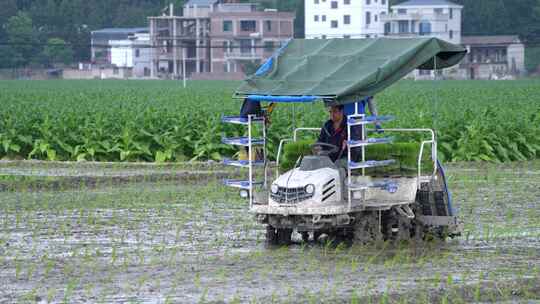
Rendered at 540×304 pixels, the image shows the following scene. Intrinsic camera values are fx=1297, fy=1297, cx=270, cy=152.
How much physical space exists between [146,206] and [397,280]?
7098 millimetres

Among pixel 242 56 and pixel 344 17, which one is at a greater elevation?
pixel 344 17

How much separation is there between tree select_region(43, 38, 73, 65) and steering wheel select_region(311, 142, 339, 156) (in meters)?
109

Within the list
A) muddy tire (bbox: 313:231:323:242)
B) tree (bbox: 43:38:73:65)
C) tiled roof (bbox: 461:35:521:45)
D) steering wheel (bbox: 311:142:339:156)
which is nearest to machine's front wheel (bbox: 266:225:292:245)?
muddy tire (bbox: 313:231:323:242)

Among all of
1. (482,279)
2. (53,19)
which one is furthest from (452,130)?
(53,19)

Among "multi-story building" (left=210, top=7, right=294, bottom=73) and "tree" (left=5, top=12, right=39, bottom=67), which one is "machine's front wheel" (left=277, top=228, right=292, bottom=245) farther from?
"multi-story building" (left=210, top=7, right=294, bottom=73)

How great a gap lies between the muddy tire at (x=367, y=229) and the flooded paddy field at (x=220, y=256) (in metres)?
0.12

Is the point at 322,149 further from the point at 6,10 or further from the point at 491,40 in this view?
the point at 6,10

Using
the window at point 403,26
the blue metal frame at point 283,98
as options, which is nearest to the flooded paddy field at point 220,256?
the blue metal frame at point 283,98

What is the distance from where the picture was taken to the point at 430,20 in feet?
404

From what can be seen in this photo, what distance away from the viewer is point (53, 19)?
134000mm

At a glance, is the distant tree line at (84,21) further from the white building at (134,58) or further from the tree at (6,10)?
the white building at (134,58)

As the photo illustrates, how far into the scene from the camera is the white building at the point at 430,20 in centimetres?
12169

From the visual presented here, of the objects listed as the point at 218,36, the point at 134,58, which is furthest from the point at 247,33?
the point at 134,58

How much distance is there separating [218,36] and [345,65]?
109697 millimetres
